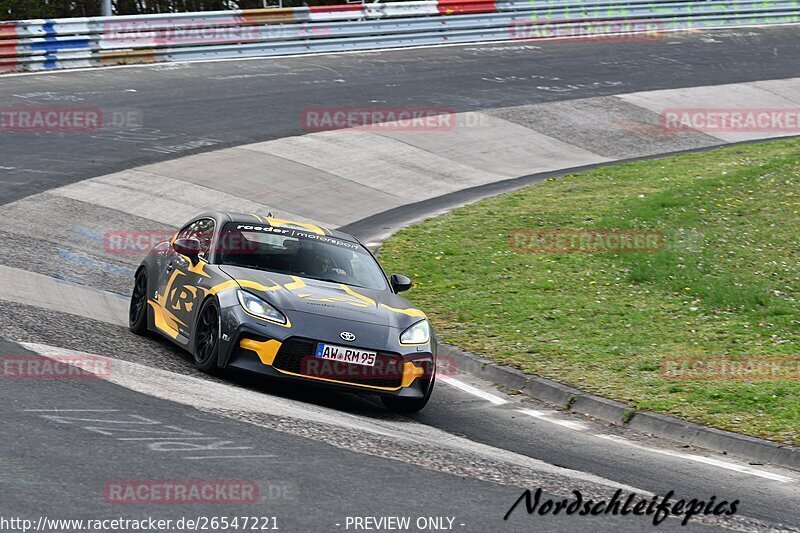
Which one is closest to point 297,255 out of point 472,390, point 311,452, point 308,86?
point 472,390

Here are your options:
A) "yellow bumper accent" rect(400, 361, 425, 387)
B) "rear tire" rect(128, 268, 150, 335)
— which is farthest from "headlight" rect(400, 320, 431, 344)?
"rear tire" rect(128, 268, 150, 335)

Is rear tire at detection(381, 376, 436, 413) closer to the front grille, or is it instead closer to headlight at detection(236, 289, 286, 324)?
the front grille

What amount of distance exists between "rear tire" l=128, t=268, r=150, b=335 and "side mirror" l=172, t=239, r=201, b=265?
0.84 meters

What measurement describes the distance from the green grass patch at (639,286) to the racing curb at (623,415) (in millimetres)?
161

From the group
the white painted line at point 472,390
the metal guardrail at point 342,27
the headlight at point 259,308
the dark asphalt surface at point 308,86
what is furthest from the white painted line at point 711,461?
A: the metal guardrail at point 342,27

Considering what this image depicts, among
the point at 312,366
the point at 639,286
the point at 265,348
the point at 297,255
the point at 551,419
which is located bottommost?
the point at 639,286

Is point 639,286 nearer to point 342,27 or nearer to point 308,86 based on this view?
point 308,86

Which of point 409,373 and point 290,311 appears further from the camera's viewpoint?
point 409,373

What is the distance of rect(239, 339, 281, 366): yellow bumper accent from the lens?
9266mm

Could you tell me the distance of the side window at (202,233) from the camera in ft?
35.6

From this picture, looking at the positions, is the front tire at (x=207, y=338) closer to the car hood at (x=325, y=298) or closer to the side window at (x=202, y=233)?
the car hood at (x=325, y=298)

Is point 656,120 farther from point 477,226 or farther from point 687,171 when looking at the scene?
point 477,226

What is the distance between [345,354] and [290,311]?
58cm

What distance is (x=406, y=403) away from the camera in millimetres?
9688
